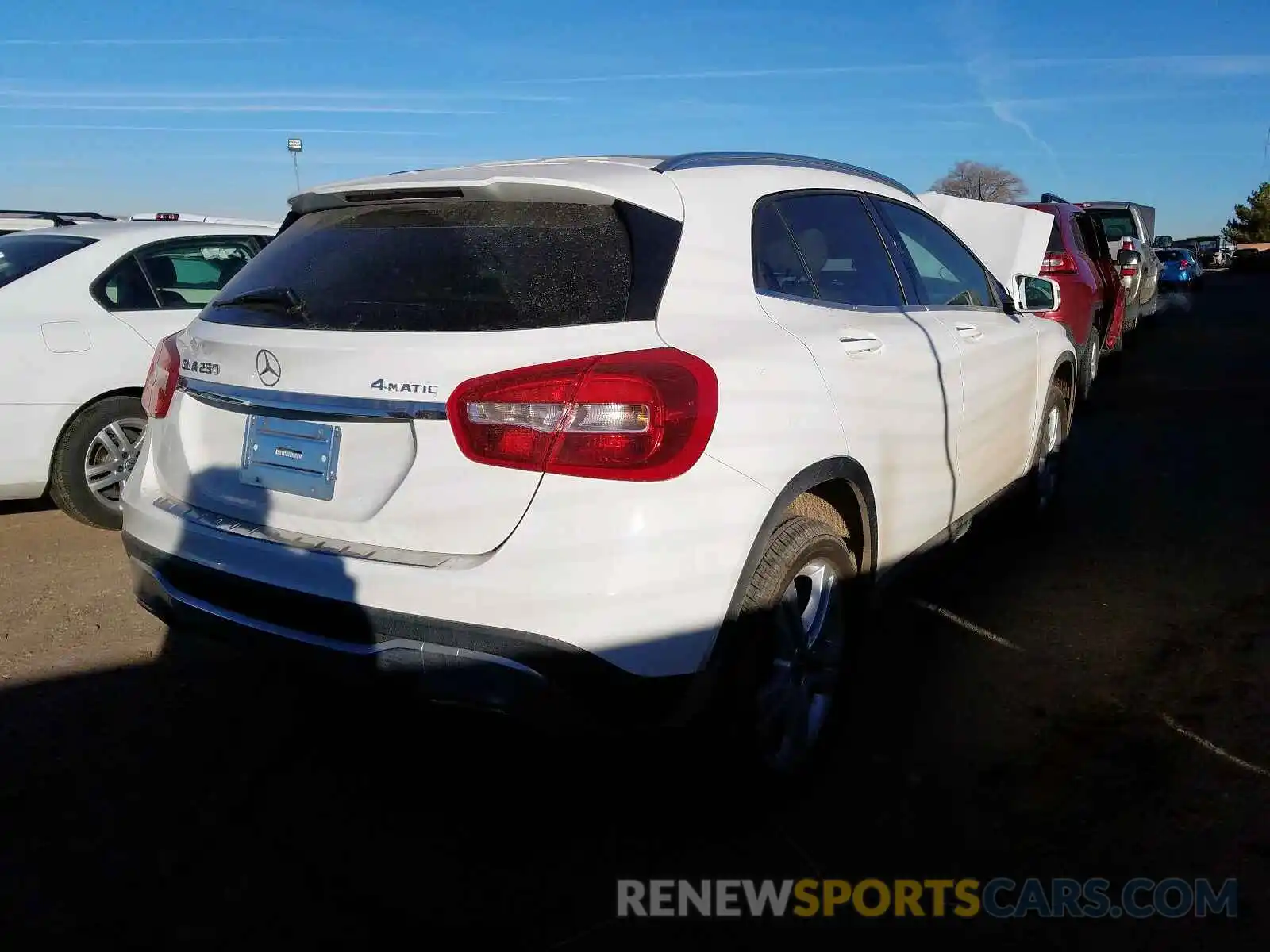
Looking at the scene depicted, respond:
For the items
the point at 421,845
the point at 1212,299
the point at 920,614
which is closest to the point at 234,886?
the point at 421,845

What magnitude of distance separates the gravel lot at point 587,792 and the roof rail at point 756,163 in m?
1.48

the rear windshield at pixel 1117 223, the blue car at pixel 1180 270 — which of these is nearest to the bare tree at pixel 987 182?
the blue car at pixel 1180 270

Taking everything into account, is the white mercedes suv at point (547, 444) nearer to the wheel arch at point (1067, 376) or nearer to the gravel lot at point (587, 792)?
the gravel lot at point (587, 792)

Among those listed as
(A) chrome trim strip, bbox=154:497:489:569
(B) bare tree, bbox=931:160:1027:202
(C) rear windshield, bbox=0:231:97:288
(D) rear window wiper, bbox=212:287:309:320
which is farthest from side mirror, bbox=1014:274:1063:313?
(B) bare tree, bbox=931:160:1027:202

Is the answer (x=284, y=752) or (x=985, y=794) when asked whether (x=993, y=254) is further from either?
(x=284, y=752)

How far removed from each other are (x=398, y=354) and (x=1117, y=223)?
15311 millimetres

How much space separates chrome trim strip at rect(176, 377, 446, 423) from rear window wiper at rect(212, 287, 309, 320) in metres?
0.23

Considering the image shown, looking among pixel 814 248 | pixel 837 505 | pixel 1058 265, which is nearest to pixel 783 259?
pixel 814 248

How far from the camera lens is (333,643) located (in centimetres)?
247

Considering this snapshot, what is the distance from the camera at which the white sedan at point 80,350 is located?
502 centimetres

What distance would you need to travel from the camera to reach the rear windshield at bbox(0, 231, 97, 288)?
523cm

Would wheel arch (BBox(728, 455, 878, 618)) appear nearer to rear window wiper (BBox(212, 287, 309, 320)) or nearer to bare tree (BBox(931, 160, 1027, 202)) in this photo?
rear window wiper (BBox(212, 287, 309, 320))

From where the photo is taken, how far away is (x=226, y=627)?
2670 millimetres

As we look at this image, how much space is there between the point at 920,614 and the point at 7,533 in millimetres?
4574
